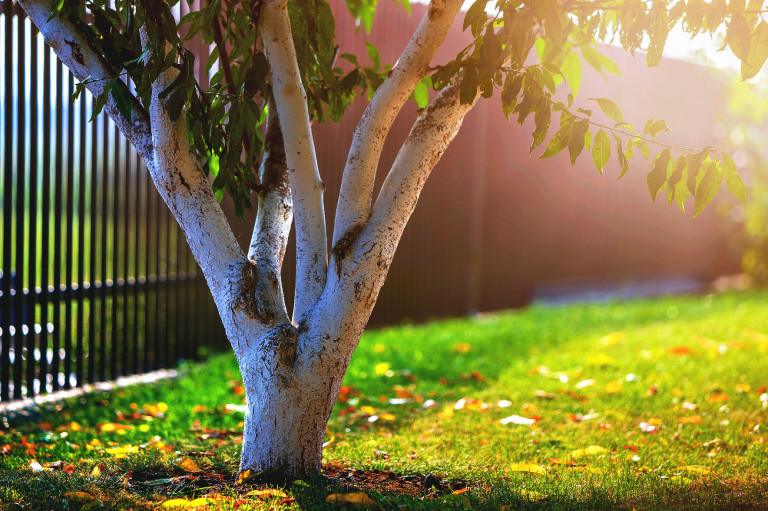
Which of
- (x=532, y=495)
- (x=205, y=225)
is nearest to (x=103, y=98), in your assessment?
(x=205, y=225)

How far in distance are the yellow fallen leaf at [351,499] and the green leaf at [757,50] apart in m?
1.82

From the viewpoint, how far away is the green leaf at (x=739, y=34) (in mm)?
2326

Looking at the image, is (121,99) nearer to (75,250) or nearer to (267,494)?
(267,494)

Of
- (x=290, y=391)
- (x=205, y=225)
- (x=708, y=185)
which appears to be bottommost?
(x=290, y=391)

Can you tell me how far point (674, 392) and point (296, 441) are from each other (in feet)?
8.96

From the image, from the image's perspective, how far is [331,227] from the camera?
6199 millimetres

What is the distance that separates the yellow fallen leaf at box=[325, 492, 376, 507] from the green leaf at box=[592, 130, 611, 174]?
136cm

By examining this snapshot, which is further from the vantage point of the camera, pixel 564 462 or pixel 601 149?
pixel 564 462

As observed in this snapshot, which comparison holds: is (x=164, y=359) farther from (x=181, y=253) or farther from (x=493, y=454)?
(x=493, y=454)

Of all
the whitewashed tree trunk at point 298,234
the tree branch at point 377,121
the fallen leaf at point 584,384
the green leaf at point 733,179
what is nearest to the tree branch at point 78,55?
the whitewashed tree trunk at point 298,234

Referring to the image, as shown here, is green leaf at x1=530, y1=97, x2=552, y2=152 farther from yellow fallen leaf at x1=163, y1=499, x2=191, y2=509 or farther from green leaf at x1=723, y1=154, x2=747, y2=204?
yellow fallen leaf at x1=163, y1=499, x2=191, y2=509

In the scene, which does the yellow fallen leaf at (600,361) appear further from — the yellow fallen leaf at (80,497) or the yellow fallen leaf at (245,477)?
the yellow fallen leaf at (80,497)

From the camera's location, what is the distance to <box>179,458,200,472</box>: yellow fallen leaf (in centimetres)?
301

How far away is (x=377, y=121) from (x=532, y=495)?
57.6 inches
